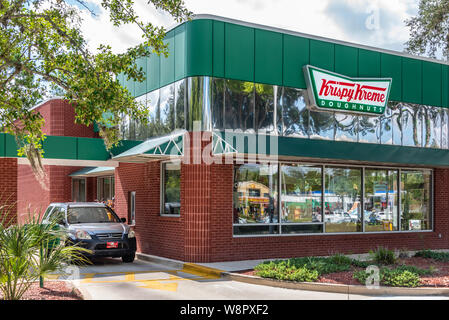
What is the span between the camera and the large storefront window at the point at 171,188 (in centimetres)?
1562

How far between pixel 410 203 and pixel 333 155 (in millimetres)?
6017

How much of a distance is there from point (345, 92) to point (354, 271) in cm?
719

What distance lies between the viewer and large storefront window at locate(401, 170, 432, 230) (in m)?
19.4

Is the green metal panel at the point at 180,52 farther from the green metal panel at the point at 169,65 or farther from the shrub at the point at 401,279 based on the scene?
the shrub at the point at 401,279

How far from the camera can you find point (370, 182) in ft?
60.7

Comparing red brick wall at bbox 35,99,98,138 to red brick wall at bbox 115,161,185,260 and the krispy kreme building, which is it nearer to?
the krispy kreme building

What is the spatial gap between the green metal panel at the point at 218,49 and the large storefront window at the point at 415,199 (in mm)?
8687

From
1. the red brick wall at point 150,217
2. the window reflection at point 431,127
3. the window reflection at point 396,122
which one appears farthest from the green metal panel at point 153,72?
the window reflection at point 431,127

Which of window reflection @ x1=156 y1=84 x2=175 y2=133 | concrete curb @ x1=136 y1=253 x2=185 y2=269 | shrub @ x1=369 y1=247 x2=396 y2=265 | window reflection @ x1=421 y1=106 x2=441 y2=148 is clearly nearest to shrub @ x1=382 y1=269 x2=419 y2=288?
shrub @ x1=369 y1=247 x2=396 y2=265

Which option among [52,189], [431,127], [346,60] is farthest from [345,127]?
[52,189]

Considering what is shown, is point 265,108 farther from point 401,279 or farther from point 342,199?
point 401,279

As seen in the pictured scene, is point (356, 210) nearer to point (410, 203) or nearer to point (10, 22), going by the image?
point (410, 203)
